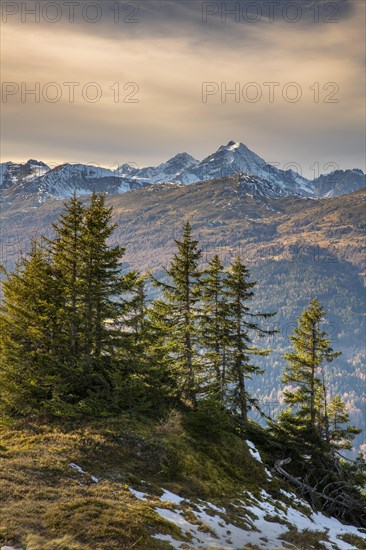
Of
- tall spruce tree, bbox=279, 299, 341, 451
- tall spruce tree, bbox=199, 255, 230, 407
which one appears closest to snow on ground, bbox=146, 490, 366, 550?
tall spruce tree, bbox=199, 255, 230, 407

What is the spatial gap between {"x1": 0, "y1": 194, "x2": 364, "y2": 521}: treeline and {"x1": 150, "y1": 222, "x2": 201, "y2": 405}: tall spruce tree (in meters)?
0.09

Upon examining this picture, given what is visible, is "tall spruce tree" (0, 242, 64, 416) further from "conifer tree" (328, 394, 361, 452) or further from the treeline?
"conifer tree" (328, 394, 361, 452)

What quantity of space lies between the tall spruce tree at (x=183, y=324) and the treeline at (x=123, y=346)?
3.5 inches

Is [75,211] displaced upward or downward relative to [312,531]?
upward

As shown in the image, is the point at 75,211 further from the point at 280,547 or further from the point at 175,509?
the point at 280,547

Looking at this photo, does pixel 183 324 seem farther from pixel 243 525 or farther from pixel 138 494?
pixel 243 525

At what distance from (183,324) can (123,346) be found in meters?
6.28

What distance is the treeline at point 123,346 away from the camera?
79.5 ft

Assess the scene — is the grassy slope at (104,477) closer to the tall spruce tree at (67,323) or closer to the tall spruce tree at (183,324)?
the tall spruce tree at (67,323)

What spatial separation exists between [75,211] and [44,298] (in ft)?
20.6

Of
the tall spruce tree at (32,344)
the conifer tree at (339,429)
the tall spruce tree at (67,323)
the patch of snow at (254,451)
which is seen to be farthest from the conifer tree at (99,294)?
the conifer tree at (339,429)

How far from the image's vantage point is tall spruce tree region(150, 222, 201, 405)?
30.5m

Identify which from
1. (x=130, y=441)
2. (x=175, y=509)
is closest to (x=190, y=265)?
(x=130, y=441)

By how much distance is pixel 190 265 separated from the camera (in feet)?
104
